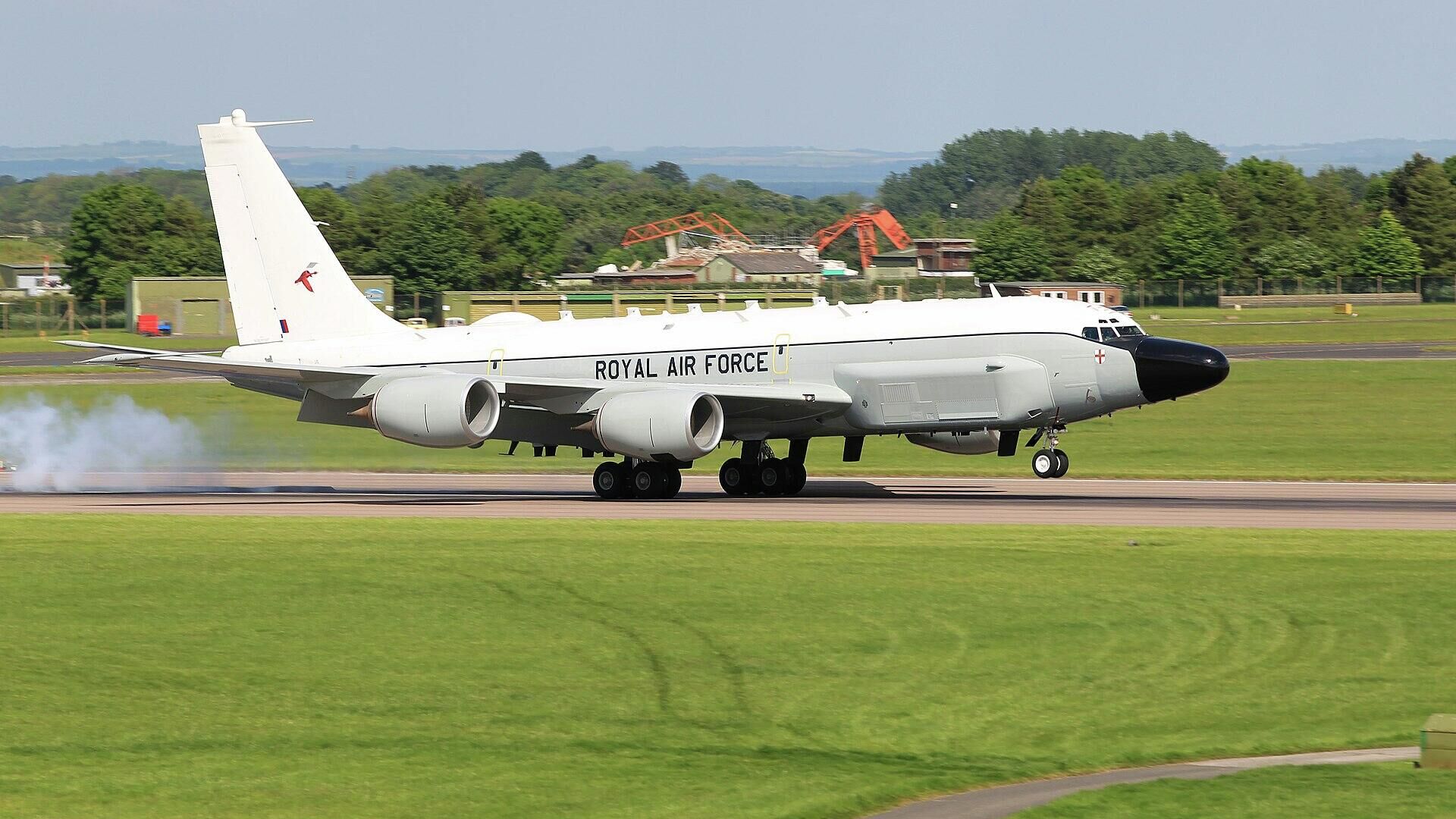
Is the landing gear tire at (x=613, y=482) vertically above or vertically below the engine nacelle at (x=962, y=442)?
below

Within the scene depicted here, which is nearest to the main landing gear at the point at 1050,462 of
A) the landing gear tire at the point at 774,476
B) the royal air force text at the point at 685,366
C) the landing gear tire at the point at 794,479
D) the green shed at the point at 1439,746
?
the landing gear tire at the point at 794,479

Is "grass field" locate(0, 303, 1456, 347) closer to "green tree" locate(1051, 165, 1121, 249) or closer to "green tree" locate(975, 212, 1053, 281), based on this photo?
"green tree" locate(975, 212, 1053, 281)

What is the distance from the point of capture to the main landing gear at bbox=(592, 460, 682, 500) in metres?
40.8

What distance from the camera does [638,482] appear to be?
134 feet

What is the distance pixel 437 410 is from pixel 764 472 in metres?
7.84

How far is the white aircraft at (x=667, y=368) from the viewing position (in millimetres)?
38094

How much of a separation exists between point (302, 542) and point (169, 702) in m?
12.7

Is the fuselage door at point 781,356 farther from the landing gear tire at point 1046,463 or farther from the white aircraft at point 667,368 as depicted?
the landing gear tire at point 1046,463

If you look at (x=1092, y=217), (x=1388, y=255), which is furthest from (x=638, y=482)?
(x=1092, y=217)

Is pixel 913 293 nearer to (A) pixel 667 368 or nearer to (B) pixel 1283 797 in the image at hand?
(A) pixel 667 368

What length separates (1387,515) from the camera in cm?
3484

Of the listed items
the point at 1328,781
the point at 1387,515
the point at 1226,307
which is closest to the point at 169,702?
the point at 1328,781

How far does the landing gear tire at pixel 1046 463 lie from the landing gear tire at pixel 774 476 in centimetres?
578

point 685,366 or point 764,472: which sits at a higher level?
point 685,366
